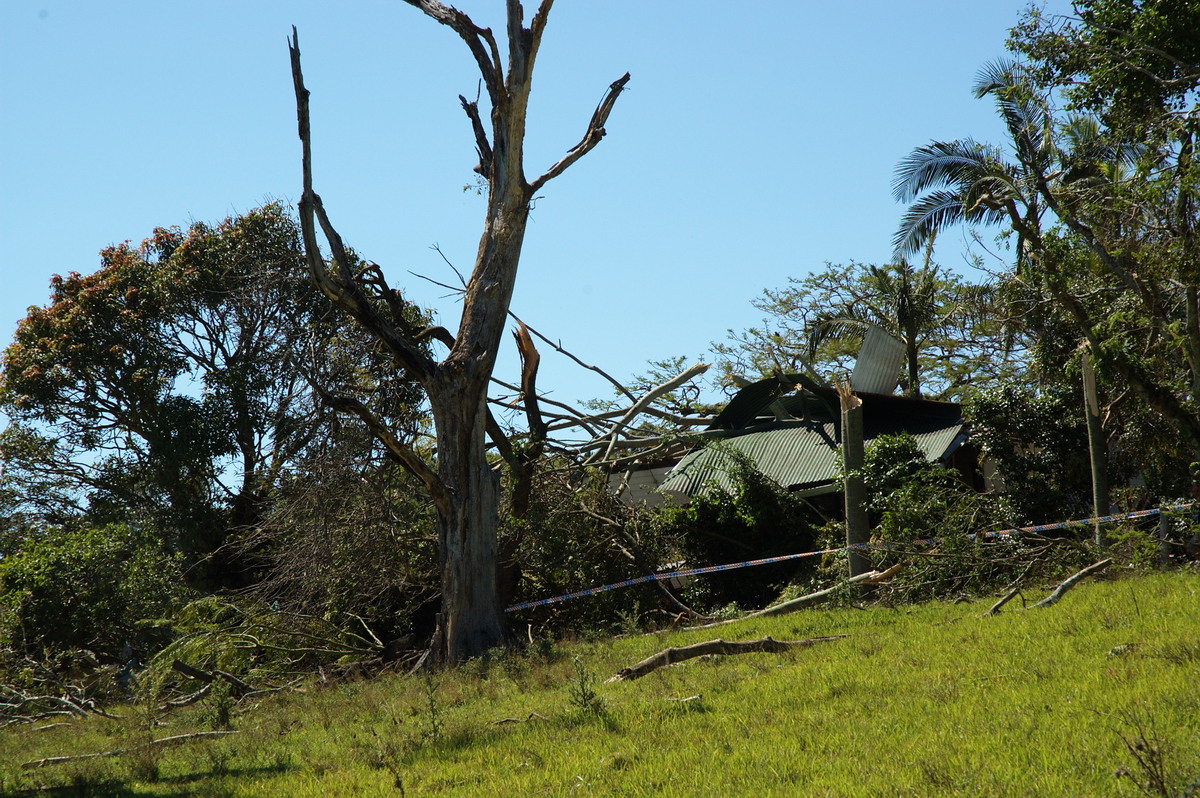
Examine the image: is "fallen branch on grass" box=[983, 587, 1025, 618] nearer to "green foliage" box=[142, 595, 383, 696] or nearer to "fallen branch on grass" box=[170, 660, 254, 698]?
"green foliage" box=[142, 595, 383, 696]

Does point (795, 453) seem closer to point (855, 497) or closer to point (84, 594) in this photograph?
point (855, 497)

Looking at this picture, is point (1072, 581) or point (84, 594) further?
point (84, 594)

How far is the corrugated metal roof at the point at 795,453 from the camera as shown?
647 inches

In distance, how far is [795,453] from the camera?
61.1 ft

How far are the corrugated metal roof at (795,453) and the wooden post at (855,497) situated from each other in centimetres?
141

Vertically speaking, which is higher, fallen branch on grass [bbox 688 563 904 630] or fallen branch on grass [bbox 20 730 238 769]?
fallen branch on grass [bbox 688 563 904 630]

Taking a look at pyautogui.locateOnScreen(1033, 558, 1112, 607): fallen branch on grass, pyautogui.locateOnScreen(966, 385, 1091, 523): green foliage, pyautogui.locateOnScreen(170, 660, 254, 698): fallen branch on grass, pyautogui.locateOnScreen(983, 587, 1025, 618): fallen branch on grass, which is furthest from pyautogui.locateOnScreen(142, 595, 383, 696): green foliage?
pyautogui.locateOnScreen(966, 385, 1091, 523): green foliage

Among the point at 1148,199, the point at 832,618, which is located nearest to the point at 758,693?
the point at 832,618

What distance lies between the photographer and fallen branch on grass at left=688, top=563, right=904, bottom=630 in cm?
1250

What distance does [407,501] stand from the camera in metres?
14.5

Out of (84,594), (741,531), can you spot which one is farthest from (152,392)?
(741,531)

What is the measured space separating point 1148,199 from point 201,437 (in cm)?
1701

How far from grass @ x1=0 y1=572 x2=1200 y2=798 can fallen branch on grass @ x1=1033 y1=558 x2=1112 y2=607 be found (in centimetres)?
11

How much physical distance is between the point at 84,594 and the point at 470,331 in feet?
30.1
